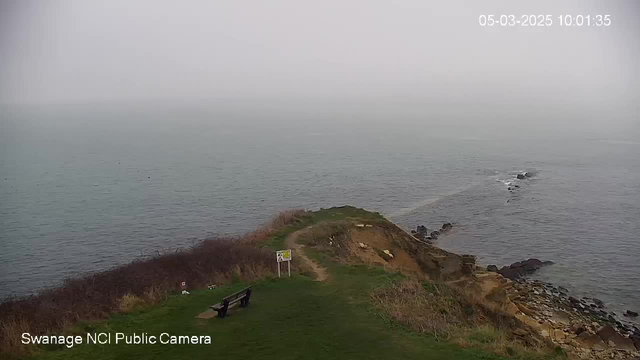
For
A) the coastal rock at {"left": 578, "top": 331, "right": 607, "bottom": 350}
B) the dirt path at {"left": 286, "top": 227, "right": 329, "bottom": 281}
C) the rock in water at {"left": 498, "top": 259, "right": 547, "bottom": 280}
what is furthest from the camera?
the rock in water at {"left": 498, "top": 259, "right": 547, "bottom": 280}

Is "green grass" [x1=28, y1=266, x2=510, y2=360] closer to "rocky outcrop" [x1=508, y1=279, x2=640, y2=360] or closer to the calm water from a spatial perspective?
"rocky outcrop" [x1=508, y1=279, x2=640, y2=360]

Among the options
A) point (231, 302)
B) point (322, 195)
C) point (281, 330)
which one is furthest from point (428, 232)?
point (281, 330)

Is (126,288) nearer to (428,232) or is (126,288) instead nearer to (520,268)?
(520,268)

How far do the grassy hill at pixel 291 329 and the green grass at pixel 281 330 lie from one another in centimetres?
3

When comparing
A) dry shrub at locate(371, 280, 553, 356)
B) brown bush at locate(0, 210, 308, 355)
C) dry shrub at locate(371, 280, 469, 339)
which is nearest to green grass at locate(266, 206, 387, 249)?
brown bush at locate(0, 210, 308, 355)

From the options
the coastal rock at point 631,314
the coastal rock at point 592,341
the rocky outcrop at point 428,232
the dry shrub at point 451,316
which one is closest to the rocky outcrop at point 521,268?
the coastal rock at point 631,314

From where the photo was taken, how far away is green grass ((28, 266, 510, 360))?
14781 millimetres

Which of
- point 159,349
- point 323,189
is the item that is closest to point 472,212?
point 323,189

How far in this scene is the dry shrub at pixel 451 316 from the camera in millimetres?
16247

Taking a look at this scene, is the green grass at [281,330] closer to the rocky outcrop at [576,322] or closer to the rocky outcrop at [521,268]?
the rocky outcrop at [576,322]

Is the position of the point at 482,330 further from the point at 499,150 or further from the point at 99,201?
the point at 499,150

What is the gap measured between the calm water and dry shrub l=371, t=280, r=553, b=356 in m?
18.6

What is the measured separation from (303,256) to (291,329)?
13.6 meters

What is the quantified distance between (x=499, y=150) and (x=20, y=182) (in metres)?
93.2
